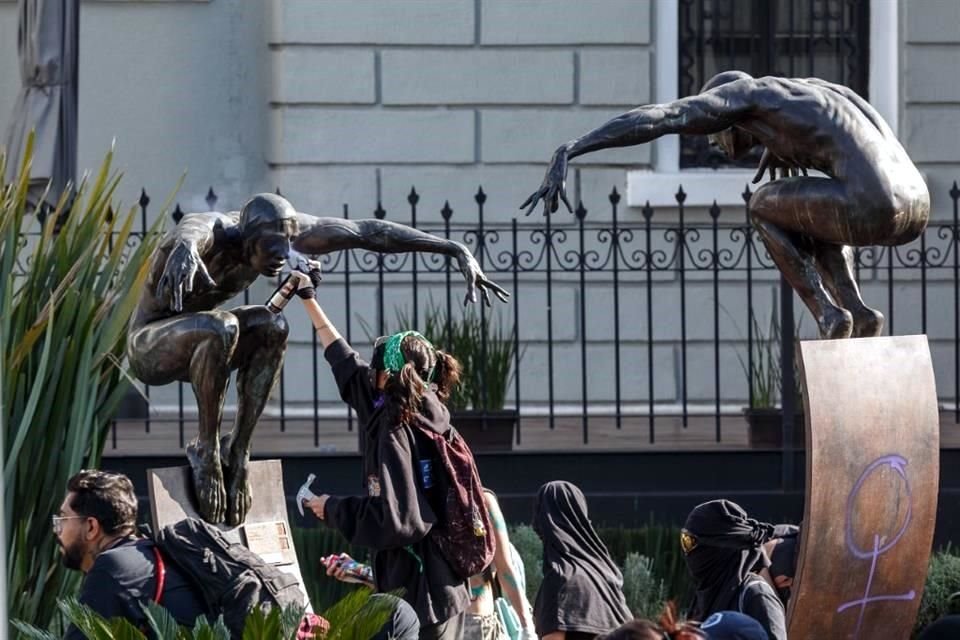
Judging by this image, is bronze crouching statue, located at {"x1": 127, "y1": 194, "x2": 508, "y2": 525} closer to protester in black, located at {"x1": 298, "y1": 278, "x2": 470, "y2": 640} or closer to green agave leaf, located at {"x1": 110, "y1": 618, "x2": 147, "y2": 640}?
protester in black, located at {"x1": 298, "y1": 278, "x2": 470, "y2": 640}

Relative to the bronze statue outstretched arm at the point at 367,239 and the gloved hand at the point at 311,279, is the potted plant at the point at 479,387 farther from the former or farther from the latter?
the gloved hand at the point at 311,279

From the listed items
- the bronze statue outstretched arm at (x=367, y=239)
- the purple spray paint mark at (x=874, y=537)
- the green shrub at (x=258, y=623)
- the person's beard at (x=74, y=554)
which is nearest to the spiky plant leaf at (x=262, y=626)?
the green shrub at (x=258, y=623)

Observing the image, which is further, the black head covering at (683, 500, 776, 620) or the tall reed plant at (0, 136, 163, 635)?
the tall reed plant at (0, 136, 163, 635)

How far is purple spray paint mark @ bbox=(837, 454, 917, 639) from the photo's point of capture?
5.11m

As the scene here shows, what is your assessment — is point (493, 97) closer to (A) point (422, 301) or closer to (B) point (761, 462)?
(A) point (422, 301)

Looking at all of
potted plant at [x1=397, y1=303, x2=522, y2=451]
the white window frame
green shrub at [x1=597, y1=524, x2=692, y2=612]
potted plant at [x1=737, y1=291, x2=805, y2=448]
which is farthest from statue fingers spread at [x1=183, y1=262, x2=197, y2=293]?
Result: the white window frame

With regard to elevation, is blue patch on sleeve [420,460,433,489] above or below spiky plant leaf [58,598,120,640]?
above

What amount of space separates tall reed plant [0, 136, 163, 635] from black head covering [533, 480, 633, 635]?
1.59m

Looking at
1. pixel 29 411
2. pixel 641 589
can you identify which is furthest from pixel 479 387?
pixel 29 411

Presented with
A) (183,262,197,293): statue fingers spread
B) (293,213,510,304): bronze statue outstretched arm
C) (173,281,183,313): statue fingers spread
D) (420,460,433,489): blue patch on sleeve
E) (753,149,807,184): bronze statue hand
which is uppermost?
(753,149,807,184): bronze statue hand

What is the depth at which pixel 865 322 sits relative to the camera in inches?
212

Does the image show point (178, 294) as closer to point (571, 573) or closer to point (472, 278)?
point (472, 278)

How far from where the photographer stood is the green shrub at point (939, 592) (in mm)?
7453

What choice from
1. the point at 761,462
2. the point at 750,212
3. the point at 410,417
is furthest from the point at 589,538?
the point at 761,462
